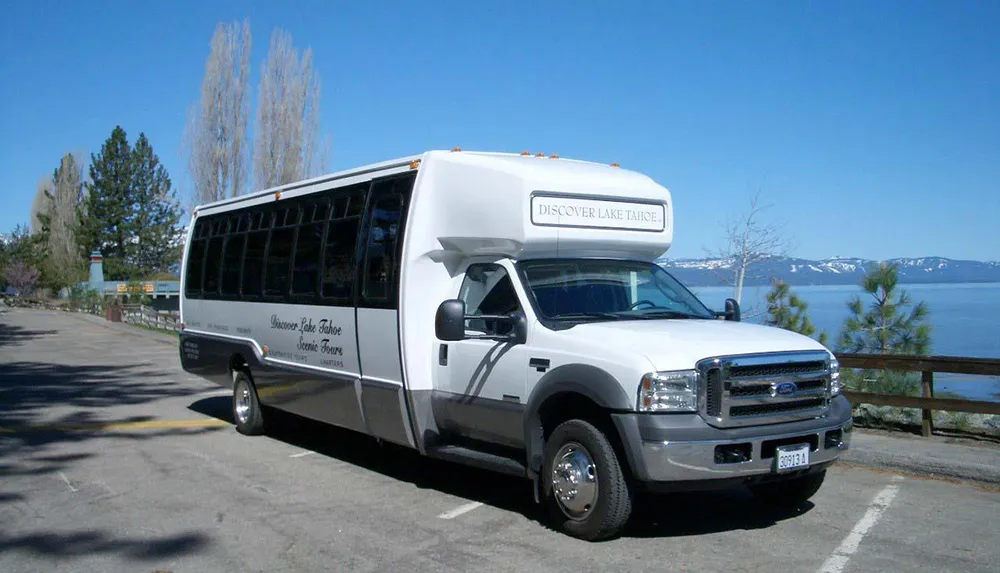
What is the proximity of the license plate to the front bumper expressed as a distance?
0.17 ft

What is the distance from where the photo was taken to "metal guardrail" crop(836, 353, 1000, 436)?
29.7 feet

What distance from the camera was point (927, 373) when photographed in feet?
31.3

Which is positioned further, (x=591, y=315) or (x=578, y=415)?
(x=591, y=315)

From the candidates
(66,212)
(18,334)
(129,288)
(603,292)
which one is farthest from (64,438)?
(66,212)

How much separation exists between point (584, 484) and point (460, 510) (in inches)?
58.5

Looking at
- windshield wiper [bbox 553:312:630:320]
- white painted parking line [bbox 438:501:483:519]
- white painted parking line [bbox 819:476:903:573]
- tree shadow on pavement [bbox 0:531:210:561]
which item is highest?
windshield wiper [bbox 553:312:630:320]

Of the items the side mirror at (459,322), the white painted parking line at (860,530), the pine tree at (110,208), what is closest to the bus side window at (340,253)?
the side mirror at (459,322)

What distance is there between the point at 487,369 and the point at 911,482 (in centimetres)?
415

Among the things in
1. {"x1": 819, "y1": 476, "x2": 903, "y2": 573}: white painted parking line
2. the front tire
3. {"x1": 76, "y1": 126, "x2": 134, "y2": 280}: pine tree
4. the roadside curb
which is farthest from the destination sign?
{"x1": 76, "y1": 126, "x2": 134, "y2": 280}: pine tree

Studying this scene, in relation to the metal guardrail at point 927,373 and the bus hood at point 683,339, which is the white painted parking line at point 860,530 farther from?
the bus hood at point 683,339

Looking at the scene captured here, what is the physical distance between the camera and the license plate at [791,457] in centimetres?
620

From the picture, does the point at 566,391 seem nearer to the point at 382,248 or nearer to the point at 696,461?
the point at 696,461

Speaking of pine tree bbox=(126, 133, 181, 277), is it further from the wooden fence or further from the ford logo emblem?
the ford logo emblem

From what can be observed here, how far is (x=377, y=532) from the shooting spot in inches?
268
